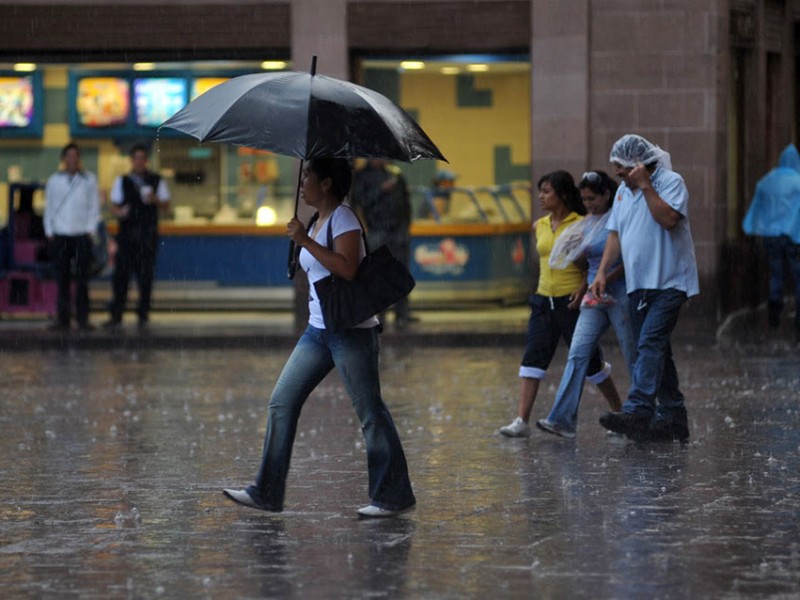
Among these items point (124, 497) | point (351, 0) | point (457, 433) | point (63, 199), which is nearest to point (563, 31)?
point (351, 0)

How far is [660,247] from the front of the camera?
426 inches

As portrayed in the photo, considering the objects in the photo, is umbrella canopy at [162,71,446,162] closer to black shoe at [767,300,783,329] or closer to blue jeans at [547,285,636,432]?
blue jeans at [547,285,636,432]

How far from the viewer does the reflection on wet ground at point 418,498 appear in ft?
23.5

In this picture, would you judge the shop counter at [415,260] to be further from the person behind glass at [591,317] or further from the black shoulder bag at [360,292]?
the black shoulder bag at [360,292]

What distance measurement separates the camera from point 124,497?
30.0 ft

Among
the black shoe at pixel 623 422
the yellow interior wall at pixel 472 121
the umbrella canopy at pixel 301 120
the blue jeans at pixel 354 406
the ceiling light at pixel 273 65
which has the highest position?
the ceiling light at pixel 273 65

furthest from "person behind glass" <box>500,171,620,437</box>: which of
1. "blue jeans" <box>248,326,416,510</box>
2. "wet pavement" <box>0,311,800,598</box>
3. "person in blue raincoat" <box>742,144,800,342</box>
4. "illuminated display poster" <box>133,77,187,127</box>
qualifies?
"illuminated display poster" <box>133,77,187,127</box>

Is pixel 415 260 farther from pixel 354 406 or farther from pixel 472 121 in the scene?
pixel 354 406

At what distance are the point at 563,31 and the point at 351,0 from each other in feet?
7.28

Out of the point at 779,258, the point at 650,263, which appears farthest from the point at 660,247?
the point at 779,258

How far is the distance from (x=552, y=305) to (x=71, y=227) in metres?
9.31

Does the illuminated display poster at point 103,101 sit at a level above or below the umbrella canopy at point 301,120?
above

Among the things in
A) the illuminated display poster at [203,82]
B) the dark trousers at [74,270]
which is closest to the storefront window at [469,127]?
the illuminated display poster at [203,82]

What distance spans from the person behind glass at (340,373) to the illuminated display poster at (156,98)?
43.1 feet
